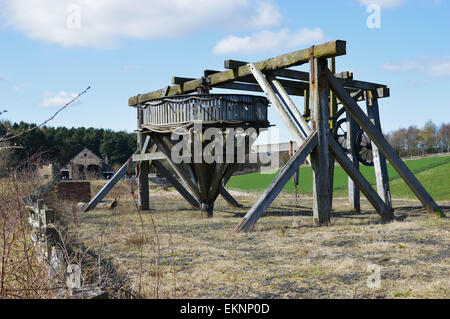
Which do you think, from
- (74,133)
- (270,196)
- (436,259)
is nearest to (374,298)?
(436,259)

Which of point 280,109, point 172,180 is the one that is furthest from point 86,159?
point 280,109

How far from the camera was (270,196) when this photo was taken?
8570 millimetres

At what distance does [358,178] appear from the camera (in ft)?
30.6

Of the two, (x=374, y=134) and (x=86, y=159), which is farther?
(x=86, y=159)

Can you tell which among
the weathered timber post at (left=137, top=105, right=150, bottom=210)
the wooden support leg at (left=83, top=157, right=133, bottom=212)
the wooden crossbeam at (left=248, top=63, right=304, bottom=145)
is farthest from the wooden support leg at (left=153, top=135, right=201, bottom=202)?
the wooden crossbeam at (left=248, top=63, right=304, bottom=145)

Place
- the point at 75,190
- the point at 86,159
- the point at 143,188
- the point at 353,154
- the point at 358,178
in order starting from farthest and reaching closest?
the point at 86,159
the point at 75,190
the point at 143,188
the point at 353,154
the point at 358,178

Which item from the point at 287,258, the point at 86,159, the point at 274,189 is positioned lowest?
the point at 287,258

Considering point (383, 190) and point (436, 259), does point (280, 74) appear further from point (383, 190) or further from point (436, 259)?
point (436, 259)

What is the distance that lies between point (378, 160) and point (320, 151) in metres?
3.93

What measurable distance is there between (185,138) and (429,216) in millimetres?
6249

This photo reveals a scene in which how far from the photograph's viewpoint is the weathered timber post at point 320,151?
917cm

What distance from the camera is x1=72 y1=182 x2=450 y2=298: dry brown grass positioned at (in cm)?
454

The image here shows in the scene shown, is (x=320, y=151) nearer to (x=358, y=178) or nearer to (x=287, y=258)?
(x=358, y=178)
